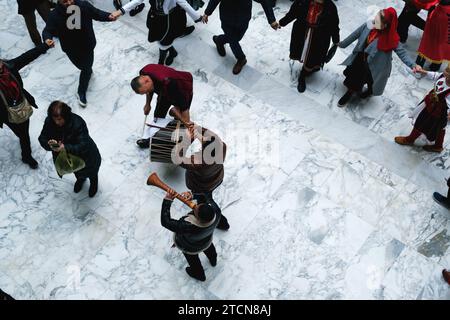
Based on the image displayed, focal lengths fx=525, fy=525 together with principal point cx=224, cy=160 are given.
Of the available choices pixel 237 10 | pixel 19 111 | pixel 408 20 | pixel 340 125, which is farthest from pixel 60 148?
pixel 408 20

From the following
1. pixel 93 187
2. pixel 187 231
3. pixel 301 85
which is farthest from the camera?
pixel 301 85

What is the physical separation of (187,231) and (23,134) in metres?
2.42

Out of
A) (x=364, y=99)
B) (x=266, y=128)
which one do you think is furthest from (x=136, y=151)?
(x=364, y=99)

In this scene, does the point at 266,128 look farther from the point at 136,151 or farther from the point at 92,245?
the point at 92,245

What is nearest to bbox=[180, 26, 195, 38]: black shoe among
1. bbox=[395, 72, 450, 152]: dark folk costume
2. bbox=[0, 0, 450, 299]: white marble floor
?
bbox=[0, 0, 450, 299]: white marble floor

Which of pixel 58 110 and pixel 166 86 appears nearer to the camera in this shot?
pixel 58 110

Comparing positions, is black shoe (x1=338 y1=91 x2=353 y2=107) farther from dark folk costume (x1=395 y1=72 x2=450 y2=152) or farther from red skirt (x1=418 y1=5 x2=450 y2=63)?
red skirt (x1=418 y1=5 x2=450 y2=63)

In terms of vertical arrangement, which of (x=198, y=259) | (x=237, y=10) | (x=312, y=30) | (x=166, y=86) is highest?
(x=312, y=30)

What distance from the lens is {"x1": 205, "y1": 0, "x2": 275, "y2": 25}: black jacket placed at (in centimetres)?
605

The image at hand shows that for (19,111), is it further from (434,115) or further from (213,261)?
(434,115)

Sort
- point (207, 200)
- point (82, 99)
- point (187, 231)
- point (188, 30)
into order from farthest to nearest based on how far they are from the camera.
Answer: point (188, 30) < point (82, 99) < point (207, 200) < point (187, 231)

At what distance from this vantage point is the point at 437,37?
20.9 feet

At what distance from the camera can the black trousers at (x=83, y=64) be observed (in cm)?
597

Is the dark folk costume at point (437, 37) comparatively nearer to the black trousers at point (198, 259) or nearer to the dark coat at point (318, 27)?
the dark coat at point (318, 27)
